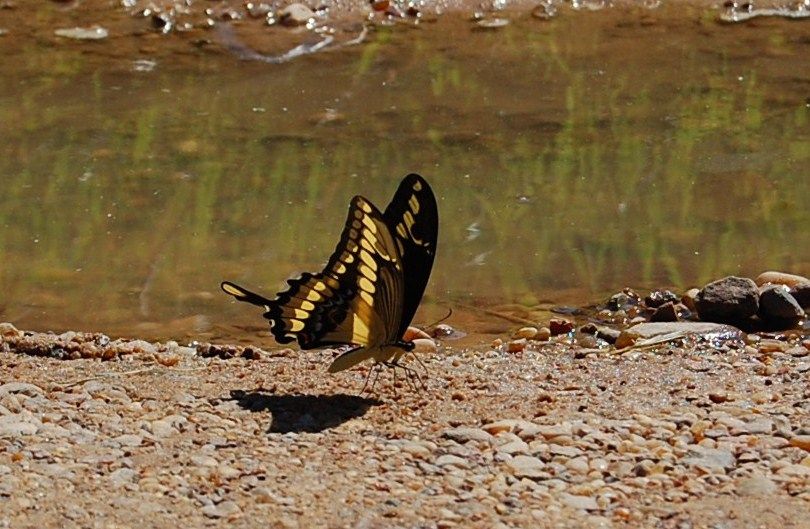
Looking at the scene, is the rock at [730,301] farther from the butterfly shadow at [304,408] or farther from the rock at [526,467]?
the rock at [526,467]

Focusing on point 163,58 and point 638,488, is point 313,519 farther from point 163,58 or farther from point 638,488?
point 163,58

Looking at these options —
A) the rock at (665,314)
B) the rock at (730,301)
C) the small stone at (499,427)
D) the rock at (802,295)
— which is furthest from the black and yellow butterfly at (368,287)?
the rock at (802,295)

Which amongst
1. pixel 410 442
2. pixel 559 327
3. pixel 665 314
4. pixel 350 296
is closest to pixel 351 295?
pixel 350 296

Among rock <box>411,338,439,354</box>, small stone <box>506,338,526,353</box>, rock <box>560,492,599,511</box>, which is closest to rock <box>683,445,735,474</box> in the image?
rock <box>560,492,599,511</box>

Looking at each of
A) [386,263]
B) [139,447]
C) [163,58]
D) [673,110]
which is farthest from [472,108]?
[139,447]

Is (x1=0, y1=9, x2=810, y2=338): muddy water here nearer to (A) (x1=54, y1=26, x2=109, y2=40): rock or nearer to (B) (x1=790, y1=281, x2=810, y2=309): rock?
(A) (x1=54, y1=26, x2=109, y2=40): rock

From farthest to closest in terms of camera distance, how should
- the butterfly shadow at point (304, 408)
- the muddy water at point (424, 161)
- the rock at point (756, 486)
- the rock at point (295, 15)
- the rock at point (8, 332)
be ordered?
the rock at point (295, 15)
the muddy water at point (424, 161)
the rock at point (8, 332)
the butterfly shadow at point (304, 408)
the rock at point (756, 486)

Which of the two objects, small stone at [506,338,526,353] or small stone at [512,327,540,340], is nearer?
small stone at [506,338,526,353]

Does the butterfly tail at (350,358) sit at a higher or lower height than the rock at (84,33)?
lower
